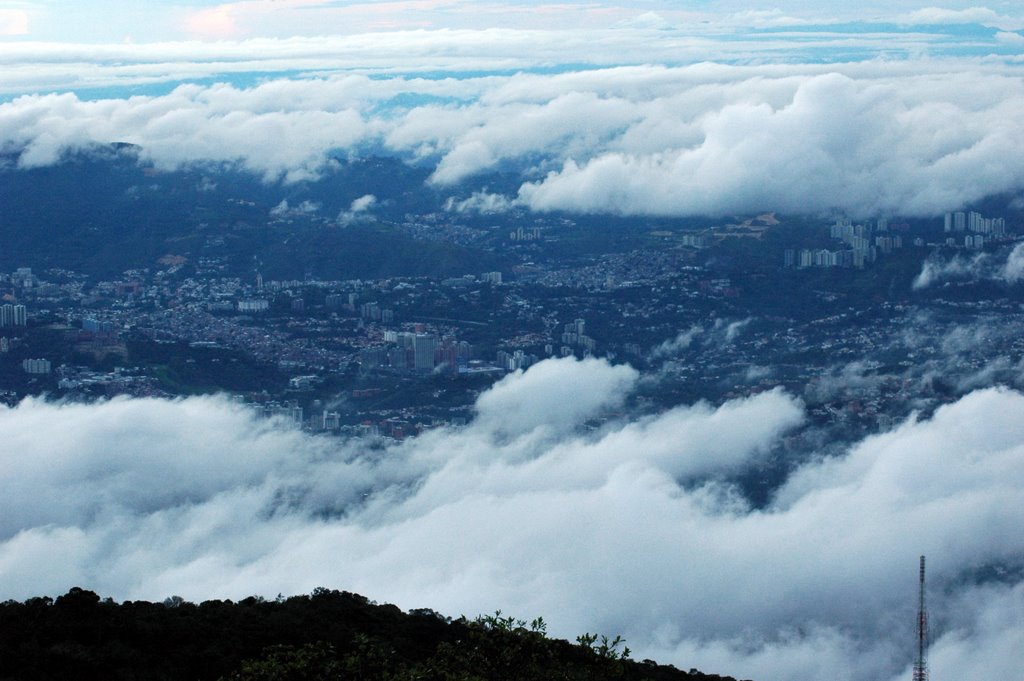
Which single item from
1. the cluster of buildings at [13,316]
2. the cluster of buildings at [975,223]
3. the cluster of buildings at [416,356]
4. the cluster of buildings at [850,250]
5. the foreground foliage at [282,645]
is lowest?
the foreground foliage at [282,645]

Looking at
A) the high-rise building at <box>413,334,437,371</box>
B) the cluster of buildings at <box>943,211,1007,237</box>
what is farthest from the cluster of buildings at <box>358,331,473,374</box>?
the cluster of buildings at <box>943,211,1007,237</box>

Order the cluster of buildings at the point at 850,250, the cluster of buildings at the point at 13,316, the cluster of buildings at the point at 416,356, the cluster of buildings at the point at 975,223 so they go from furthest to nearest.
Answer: the cluster of buildings at the point at 975,223 < the cluster of buildings at the point at 850,250 < the cluster of buildings at the point at 13,316 < the cluster of buildings at the point at 416,356

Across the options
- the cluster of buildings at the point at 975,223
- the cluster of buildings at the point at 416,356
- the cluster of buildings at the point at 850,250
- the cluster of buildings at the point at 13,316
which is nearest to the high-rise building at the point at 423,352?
the cluster of buildings at the point at 416,356

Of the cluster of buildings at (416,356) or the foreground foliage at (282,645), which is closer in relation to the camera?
the foreground foliage at (282,645)

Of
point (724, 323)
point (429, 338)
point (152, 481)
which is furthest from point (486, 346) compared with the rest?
point (152, 481)

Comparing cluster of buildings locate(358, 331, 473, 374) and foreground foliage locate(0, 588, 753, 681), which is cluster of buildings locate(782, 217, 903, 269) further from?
foreground foliage locate(0, 588, 753, 681)

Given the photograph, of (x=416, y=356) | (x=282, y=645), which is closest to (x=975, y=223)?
(x=416, y=356)

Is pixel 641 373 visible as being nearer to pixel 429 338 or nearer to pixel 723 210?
pixel 429 338

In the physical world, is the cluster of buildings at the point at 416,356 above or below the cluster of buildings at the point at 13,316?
below

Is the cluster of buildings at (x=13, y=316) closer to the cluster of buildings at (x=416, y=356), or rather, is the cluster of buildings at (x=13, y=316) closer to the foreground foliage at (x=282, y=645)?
the cluster of buildings at (x=416, y=356)
